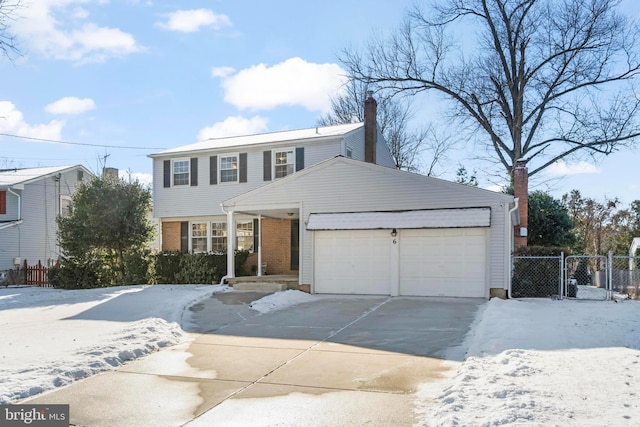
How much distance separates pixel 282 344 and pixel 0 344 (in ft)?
14.9

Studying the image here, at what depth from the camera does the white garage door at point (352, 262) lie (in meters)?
14.9

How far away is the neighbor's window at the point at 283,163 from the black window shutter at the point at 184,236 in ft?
15.5

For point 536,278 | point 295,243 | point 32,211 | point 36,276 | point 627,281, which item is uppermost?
point 32,211

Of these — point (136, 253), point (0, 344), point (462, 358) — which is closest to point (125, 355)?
point (0, 344)

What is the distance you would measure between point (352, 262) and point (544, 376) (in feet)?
31.3

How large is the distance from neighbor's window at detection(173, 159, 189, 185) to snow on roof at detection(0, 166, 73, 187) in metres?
8.81

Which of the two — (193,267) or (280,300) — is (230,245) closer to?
(193,267)

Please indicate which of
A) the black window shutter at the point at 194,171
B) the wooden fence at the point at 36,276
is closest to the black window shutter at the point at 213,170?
the black window shutter at the point at 194,171

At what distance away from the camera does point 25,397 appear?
18.2 ft

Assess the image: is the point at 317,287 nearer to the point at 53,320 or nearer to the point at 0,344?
the point at 53,320

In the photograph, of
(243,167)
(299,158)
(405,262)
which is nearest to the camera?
(405,262)

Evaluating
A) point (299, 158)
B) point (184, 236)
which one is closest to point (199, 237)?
point (184, 236)

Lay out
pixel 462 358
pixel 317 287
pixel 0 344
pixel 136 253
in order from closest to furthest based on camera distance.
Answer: pixel 462 358
pixel 0 344
pixel 317 287
pixel 136 253

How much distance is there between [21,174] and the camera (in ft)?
90.6
